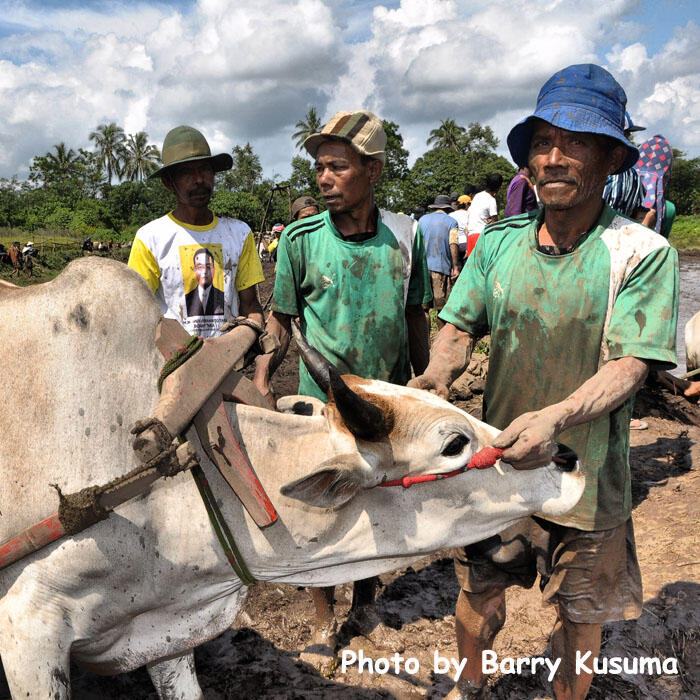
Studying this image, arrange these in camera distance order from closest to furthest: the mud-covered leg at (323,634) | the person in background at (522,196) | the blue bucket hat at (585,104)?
the blue bucket hat at (585,104)
the mud-covered leg at (323,634)
the person in background at (522,196)

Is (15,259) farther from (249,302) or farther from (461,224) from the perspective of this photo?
(249,302)

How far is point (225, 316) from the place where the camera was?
3590mm

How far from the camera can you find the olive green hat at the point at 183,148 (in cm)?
345

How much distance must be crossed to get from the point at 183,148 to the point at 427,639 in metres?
3.10

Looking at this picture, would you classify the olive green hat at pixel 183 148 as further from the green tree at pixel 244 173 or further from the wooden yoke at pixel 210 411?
the green tree at pixel 244 173

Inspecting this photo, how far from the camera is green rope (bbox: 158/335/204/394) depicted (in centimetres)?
206

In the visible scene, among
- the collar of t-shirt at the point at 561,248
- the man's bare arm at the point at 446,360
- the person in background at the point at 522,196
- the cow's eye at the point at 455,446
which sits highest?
the person in background at the point at 522,196

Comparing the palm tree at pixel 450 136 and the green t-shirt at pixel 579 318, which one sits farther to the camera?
the palm tree at pixel 450 136

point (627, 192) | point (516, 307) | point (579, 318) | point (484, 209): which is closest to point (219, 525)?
point (516, 307)

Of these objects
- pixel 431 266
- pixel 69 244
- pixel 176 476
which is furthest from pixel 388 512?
pixel 69 244

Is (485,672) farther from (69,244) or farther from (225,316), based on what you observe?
(69,244)

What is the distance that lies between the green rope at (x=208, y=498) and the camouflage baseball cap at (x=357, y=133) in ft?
4.44

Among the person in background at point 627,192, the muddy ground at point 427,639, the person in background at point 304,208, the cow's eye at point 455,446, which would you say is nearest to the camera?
the cow's eye at point 455,446

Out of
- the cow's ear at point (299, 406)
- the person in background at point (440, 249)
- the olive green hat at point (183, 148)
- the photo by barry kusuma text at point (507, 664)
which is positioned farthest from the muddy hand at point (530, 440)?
the person in background at point (440, 249)
